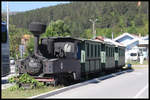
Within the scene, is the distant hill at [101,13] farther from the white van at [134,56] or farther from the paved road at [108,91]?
the paved road at [108,91]

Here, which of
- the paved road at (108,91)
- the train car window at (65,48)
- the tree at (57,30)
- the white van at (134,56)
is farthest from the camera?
the white van at (134,56)

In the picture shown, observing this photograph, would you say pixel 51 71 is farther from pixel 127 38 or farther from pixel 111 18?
pixel 111 18

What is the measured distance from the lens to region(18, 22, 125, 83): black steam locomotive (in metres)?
15.4

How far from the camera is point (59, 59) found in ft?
51.4

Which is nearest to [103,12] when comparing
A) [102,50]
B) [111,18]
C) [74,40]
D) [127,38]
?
[111,18]

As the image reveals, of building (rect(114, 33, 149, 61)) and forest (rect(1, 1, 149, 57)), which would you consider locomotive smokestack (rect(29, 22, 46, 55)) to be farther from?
forest (rect(1, 1, 149, 57))

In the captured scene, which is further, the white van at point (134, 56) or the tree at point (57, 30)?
the white van at point (134, 56)

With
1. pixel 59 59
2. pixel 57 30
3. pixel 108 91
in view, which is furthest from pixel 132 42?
pixel 108 91

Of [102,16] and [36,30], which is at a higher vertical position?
[102,16]

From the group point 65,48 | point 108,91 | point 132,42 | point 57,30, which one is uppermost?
point 57,30

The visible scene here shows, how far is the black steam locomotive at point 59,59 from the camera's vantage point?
15.4 m

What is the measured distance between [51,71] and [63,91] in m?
1.05

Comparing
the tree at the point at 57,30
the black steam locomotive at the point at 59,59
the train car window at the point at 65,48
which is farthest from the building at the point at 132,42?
the train car window at the point at 65,48

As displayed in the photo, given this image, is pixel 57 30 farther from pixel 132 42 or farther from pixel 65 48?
pixel 65 48
